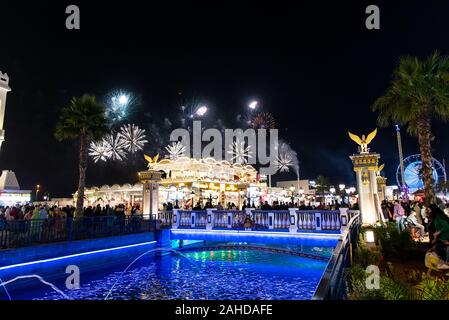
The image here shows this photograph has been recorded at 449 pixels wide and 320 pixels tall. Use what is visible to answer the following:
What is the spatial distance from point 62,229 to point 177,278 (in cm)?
584

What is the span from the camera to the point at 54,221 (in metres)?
14.4

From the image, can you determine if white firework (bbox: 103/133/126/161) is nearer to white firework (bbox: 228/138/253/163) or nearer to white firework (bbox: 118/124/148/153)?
white firework (bbox: 118/124/148/153)

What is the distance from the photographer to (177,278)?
15.4m

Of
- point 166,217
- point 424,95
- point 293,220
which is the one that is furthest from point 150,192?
point 424,95

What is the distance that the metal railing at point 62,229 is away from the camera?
1247cm

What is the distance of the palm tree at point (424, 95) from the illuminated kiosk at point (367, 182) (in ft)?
9.68

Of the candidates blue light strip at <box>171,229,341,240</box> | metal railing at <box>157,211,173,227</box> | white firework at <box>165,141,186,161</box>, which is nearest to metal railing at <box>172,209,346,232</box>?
blue light strip at <box>171,229,341,240</box>

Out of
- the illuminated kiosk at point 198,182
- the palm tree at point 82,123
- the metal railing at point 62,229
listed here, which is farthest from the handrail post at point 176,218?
the illuminated kiosk at point 198,182

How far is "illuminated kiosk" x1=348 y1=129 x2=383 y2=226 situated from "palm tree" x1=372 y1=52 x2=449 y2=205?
2949 mm

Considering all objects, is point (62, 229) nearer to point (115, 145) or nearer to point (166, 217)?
point (166, 217)

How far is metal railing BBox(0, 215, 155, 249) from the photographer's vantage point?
12469 mm
